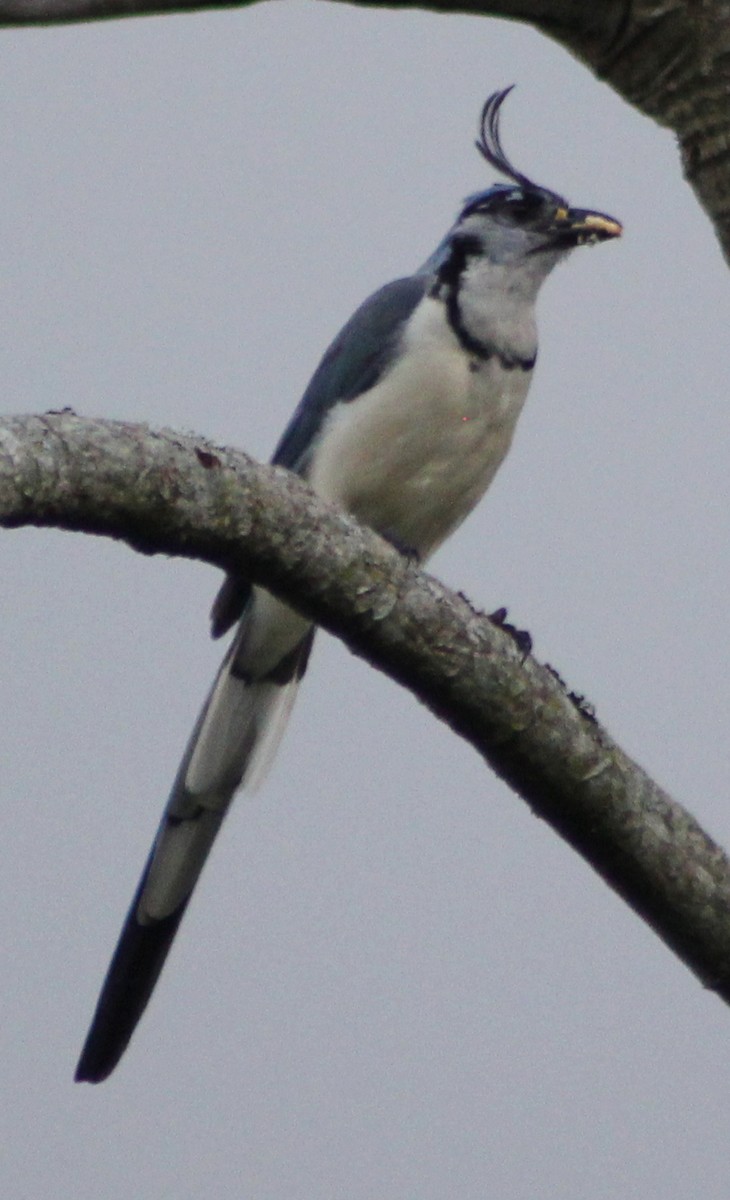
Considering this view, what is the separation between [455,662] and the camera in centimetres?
280

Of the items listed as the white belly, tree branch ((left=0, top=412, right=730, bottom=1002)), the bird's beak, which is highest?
the bird's beak

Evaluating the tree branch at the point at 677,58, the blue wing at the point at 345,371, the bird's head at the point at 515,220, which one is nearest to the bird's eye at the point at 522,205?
the bird's head at the point at 515,220

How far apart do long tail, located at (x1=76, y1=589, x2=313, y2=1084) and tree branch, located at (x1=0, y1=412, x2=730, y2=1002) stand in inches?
52.7

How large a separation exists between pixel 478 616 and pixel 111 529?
2.16 ft

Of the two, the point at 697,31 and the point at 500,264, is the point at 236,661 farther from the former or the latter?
the point at 697,31

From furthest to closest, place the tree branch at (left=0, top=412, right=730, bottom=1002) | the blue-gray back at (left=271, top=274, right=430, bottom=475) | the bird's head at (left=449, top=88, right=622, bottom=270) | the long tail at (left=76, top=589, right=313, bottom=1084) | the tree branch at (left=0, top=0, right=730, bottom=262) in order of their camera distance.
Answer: the bird's head at (left=449, top=88, right=622, bottom=270) → the blue-gray back at (left=271, top=274, right=430, bottom=475) → the long tail at (left=76, top=589, right=313, bottom=1084) → the tree branch at (left=0, top=0, right=730, bottom=262) → the tree branch at (left=0, top=412, right=730, bottom=1002)

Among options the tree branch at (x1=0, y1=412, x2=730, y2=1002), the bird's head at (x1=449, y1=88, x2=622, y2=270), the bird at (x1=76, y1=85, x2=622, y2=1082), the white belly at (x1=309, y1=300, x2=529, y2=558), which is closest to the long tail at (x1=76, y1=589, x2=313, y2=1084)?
the bird at (x1=76, y1=85, x2=622, y2=1082)

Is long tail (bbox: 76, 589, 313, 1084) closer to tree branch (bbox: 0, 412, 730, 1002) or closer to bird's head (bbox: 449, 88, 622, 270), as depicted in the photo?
bird's head (bbox: 449, 88, 622, 270)

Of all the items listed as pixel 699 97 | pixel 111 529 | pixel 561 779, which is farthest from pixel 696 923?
pixel 699 97

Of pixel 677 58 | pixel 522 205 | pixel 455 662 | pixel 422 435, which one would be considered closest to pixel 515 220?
pixel 522 205

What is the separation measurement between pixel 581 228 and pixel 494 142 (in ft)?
1.15

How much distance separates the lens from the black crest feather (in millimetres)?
A: 4738

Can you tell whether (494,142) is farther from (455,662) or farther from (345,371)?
(455,662)

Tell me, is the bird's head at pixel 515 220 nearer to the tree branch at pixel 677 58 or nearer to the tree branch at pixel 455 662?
the tree branch at pixel 677 58
